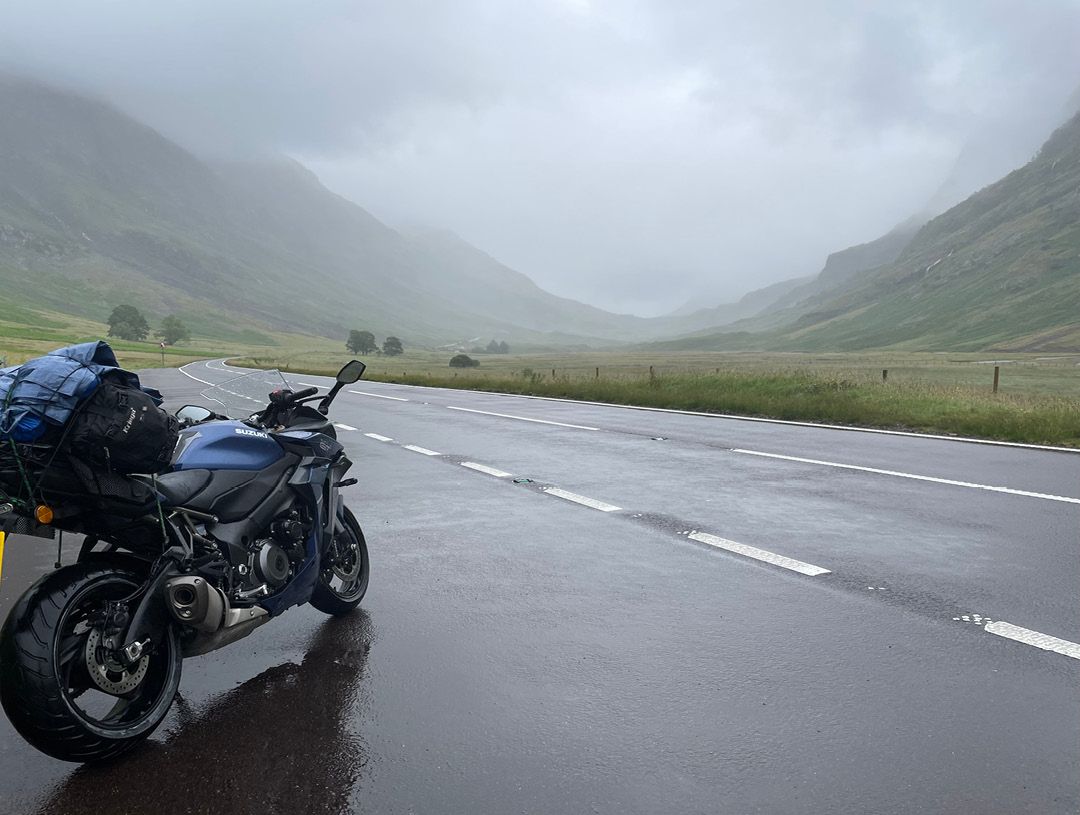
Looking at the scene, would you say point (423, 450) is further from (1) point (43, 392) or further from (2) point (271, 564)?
(1) point (43, 392)

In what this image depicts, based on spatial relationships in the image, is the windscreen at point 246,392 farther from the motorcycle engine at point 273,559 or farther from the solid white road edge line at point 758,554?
the solid white road edge line at point 758,554

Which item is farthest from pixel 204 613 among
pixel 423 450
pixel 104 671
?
pixel 423 450

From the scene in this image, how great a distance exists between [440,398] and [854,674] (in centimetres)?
2179

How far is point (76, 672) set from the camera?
314 cm

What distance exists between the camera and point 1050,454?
11133mm

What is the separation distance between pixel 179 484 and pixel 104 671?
84 cm

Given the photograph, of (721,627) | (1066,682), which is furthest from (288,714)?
(1066,682)

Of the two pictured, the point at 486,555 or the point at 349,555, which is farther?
the point at 486,555

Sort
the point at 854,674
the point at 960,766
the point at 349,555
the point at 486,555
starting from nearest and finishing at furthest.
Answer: the point at 960,766
the point at 854,674
the point at 349,555
the point at 486,555

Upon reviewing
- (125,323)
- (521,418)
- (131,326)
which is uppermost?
(125,323)

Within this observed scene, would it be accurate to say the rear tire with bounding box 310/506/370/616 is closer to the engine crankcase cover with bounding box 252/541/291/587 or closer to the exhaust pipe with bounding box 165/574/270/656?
the engine crankcase cover with bounding box 252/541/291/587

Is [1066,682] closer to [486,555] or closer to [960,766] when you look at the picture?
[960,766]

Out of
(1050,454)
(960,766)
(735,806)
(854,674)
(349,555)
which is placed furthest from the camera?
(1050,454)

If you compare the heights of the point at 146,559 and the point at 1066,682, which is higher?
the point at 146,559
